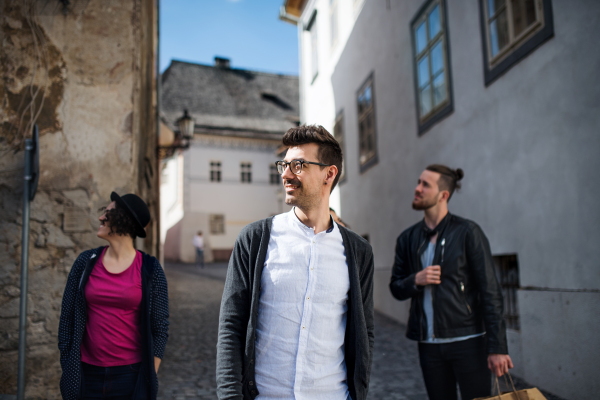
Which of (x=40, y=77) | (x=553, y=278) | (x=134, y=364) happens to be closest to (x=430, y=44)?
(x=553, y=278)

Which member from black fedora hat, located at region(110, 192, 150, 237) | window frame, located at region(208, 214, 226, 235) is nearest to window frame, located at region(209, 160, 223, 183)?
window frame, located at region(208, 214, 226, 235)

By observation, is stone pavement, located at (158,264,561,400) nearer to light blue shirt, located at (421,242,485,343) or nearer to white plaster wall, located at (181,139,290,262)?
light blue shirt, located at (421,242,485,343)

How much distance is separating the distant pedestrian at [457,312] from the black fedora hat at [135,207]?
1716 millimetres

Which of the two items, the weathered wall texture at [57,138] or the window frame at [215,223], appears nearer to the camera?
the weathered wall texture at [57,138]

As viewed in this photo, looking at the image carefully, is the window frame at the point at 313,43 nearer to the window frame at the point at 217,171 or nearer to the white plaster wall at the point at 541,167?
the white plaster wall at the point at 541,167

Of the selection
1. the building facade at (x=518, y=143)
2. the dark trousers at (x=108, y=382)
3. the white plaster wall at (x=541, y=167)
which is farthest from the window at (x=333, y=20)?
the dark trousers at (x=108, y=382)

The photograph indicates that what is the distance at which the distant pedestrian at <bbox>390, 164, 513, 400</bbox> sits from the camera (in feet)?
10.0

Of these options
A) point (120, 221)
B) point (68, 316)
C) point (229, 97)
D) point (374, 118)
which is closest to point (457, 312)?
point (120, 221)

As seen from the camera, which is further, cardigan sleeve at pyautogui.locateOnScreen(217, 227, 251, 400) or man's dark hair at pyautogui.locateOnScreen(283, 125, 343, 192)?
man's dark hair at pyautogui.locateOnScreen(283, 125, 343, 192)

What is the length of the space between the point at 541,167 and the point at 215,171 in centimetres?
2714

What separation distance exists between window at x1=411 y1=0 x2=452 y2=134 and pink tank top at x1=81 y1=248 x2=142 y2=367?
5628mm

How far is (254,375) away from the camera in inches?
75.7

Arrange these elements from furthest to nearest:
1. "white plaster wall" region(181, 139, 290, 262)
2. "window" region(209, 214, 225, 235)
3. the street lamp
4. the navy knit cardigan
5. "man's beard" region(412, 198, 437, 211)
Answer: "window" region(209, 214, 225, 235)
"white plaster wall" region(181, 139, 290, 262)
the street lamp
"man's beard" region(412, 198, 437, 211)
the navy knit cardigan

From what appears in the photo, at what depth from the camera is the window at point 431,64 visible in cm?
761
